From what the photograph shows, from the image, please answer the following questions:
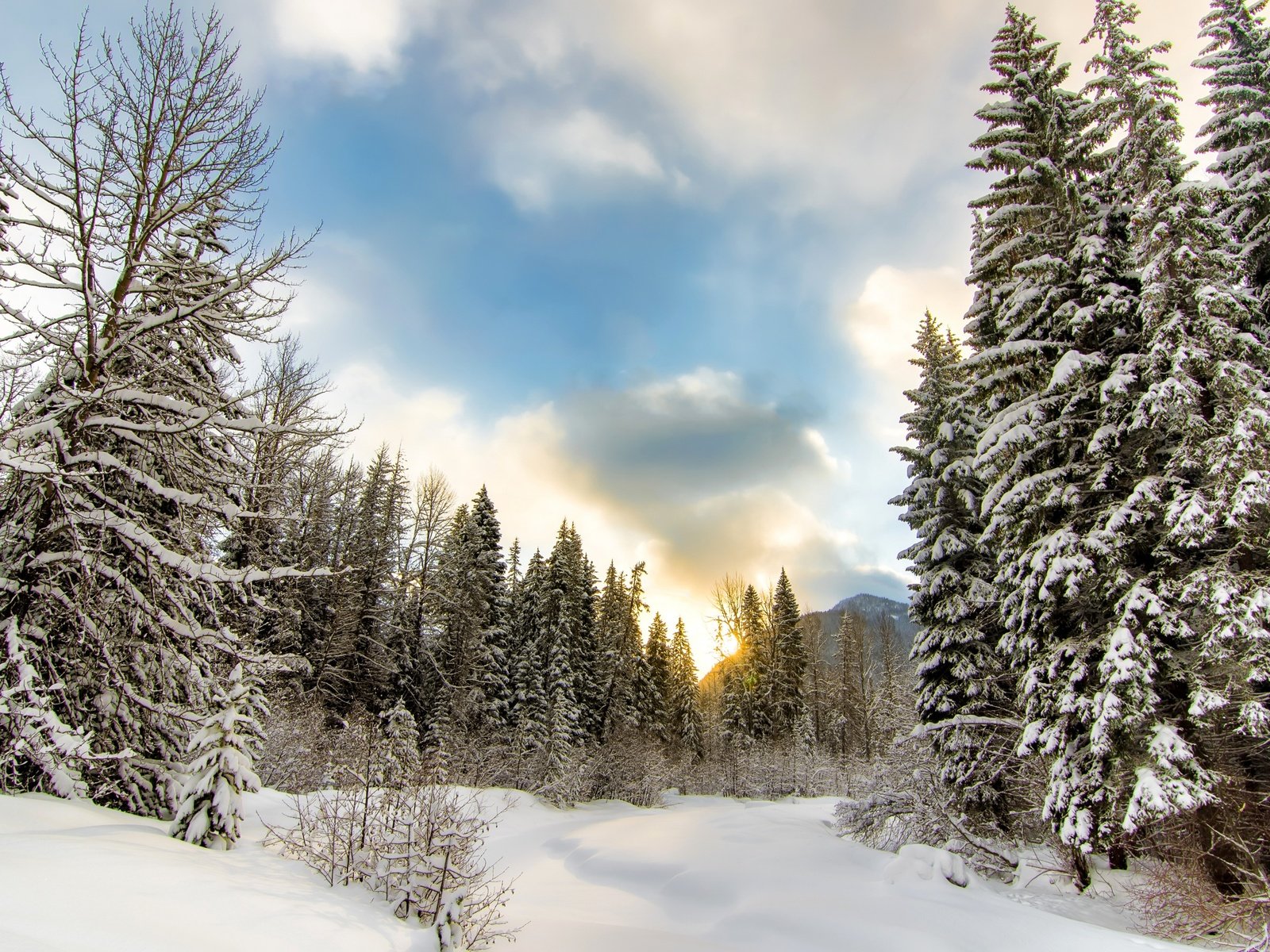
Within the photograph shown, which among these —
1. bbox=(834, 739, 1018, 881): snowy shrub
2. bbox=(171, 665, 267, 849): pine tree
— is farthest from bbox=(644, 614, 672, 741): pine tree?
bbox=(171, 665, 267, 849): pine tree

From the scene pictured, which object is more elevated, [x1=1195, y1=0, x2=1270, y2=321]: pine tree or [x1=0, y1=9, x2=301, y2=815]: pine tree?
[x1=1195, y1=0, x2=1270, y2=321]: pine tree

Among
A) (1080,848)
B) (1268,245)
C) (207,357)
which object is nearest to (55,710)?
(207,357)

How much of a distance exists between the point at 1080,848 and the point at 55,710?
51.7 feet

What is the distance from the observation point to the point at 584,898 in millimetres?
12250

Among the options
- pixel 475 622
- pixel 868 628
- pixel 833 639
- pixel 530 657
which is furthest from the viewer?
pixel 868 628

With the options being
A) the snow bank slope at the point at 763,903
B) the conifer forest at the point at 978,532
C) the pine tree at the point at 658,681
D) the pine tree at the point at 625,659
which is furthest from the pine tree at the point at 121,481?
the pine tree at the point at 658,681

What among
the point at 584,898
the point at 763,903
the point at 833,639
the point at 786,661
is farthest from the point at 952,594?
the point at 833,639

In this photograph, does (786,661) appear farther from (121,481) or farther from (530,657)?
(121,481)

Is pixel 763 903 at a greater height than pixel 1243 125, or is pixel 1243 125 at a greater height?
pixel 1243 125

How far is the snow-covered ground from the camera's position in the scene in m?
4.23

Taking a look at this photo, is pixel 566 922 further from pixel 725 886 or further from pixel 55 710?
pixel 55 710

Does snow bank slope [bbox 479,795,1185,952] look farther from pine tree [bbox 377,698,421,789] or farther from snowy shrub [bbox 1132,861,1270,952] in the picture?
pine tree [bbox 377,698,421,789]

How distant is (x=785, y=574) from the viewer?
48.3 m

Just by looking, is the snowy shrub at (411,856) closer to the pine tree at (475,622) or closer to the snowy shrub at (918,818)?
the snowy shrub at (918,818)
